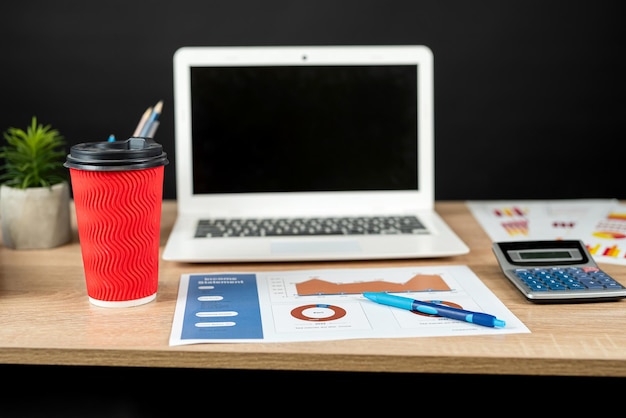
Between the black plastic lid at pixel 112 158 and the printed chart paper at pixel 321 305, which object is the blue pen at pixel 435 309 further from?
the black plastic lid at pixel 112 158

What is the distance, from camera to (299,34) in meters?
1.57

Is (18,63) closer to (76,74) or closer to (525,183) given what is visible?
(76,74)

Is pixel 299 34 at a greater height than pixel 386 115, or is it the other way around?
pixel 299 34

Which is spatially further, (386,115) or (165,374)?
(165,374)

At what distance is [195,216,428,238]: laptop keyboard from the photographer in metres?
1.17

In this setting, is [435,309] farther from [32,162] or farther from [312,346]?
[32,162]

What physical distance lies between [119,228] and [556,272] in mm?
515

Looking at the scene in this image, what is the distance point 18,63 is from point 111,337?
95 centimetres

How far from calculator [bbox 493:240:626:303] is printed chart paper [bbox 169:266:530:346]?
4cm

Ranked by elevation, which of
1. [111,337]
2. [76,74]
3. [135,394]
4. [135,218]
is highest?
[76,74]

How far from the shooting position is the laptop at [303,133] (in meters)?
1.28

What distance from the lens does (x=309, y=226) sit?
120 centimetres


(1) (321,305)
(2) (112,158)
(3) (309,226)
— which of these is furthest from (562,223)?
(2) (112,158)

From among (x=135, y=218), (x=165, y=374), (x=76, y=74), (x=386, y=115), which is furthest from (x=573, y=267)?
(x=76, y=74)
